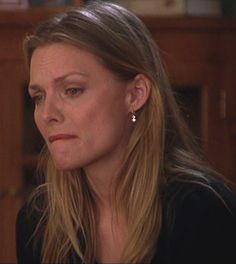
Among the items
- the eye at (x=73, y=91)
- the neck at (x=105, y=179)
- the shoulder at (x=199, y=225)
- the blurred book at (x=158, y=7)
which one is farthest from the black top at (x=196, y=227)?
the blurred book at (x=158, y=7)

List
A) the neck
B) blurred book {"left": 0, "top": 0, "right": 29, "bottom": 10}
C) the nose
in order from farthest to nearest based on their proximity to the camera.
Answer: blurred book {"left": 0, "top": 0, "right": 29, "bottom": 10}, the neck, the nose

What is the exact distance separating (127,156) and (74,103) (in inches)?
6.7

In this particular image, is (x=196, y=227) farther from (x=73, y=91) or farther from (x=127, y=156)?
(x=73, y=91)

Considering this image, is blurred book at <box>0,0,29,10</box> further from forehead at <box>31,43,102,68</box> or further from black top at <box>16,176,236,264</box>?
black top at <box>16,176,236,264</box>

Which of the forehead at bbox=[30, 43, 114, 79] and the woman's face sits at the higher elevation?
the forehead at bbox=[30, 43, 114, 79]

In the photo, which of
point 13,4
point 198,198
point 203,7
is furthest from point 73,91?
point 203,7

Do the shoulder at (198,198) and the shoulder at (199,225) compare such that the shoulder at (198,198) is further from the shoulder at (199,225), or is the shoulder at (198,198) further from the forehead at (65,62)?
the forehead at (65,62)

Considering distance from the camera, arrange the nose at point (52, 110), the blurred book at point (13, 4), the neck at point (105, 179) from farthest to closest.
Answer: the blurred book at point (13, 4)
the neck at point (105, 179)
the nose at point (52, 110)

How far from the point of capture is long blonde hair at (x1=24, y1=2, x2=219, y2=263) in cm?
121

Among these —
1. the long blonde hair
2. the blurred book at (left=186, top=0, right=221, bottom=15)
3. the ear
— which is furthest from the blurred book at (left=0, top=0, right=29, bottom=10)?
the ear

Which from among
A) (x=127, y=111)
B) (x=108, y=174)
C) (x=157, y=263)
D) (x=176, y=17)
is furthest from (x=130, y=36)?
(x=176, y=17)

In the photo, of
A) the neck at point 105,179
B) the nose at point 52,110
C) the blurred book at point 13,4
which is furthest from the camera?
the blurred book at point 13,4

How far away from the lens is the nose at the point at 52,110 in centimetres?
118

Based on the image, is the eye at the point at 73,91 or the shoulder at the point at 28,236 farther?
the shoulder at the point at 28,236
